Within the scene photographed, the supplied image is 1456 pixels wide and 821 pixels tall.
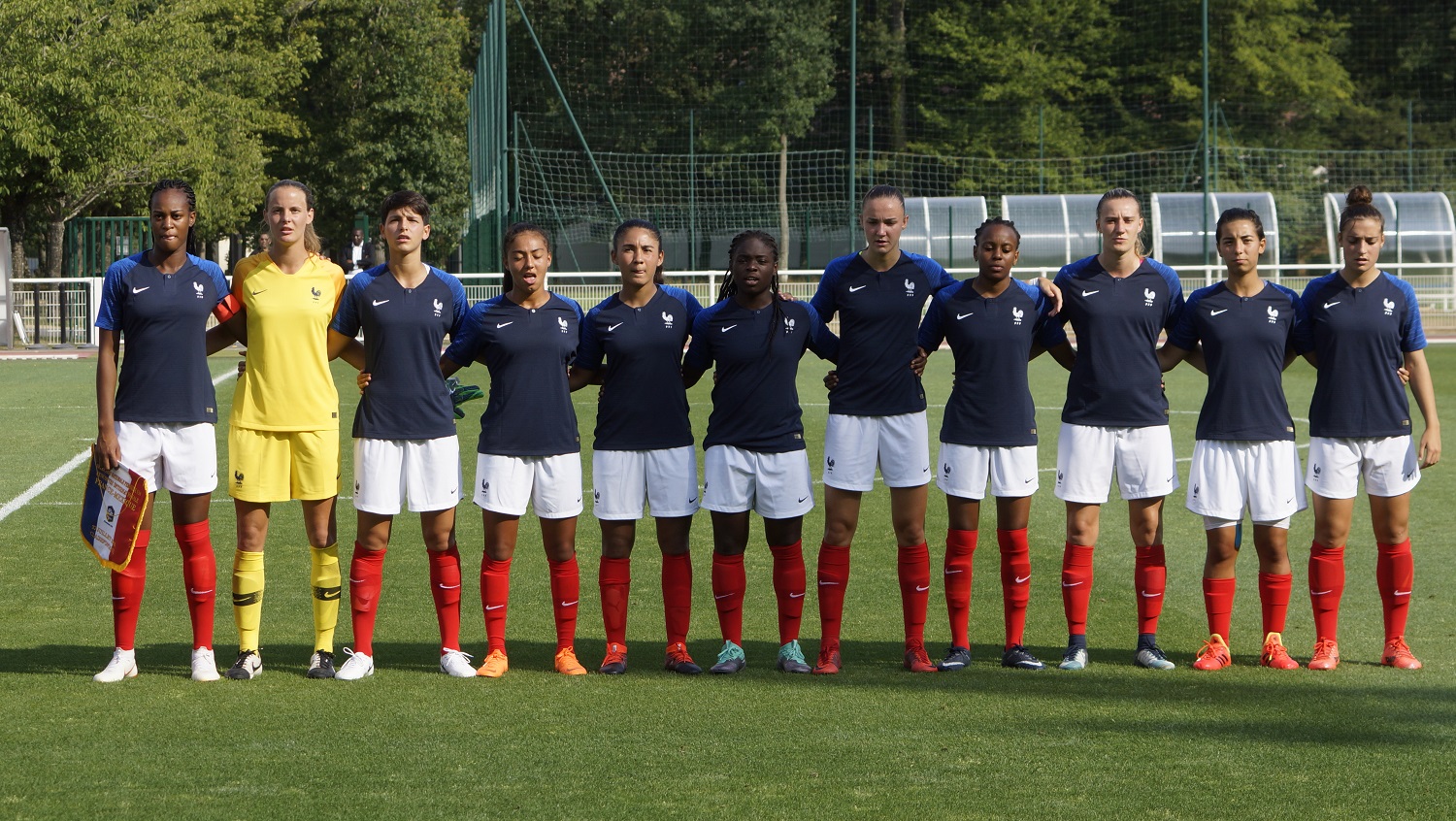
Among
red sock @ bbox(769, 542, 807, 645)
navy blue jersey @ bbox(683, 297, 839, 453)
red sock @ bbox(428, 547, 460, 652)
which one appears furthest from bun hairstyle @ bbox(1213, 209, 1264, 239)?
red sock @ bbox(428, 547, 460, 652)


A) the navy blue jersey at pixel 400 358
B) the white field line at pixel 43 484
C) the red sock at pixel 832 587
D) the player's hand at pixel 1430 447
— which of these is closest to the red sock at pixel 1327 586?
the player's hand at pixel 1430 447

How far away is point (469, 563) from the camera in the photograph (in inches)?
307

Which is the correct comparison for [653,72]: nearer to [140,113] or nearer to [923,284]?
[140,113]

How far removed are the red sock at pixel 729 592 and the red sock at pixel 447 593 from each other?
3.08 ft

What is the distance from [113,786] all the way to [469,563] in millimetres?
3716

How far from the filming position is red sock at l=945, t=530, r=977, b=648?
573 cm

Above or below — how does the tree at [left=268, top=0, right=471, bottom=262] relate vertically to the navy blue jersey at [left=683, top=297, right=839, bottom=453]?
above

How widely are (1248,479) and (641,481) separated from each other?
7.20 feet

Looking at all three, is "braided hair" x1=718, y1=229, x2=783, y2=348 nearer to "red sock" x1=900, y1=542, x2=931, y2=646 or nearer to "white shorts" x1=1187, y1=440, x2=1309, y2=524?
"red sock" x1=900, y1=542, x2=931, y2=646

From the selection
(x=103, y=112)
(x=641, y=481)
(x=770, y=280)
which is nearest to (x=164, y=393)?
(x=641, y=481)

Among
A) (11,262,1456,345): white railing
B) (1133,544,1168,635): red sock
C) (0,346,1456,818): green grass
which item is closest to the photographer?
(0,346,1456,818): green grass

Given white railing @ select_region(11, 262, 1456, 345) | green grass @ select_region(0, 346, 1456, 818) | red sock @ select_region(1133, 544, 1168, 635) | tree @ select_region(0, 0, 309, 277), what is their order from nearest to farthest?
green grass @ select_region(0, 346, 1456, 818) → red sock @ select_region(1133, 544, 1168, 635) → white railing @ select_region(11, 262, 1456, 345) → tree @ select_region(0, 0, 309, 277)

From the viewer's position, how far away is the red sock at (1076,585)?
5723mm

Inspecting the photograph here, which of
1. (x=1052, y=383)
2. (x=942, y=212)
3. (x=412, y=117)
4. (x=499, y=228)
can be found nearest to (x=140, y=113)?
(x=499, y=228)
